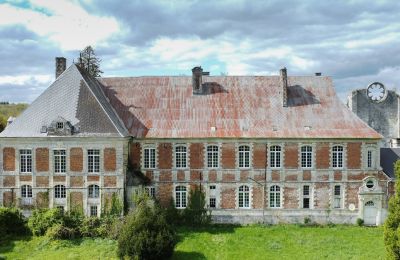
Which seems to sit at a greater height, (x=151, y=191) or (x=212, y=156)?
(x=212, y=156)

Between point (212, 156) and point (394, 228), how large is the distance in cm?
1363

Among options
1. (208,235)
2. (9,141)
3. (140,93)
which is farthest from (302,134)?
(9,141)

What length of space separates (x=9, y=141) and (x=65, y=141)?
12.9ft

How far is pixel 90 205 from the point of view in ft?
109

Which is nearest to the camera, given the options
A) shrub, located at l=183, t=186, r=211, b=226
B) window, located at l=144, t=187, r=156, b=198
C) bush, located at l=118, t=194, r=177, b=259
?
bush, located at l=118, t=194, r=177, b=259

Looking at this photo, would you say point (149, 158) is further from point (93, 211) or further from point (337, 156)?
point (337, 156)

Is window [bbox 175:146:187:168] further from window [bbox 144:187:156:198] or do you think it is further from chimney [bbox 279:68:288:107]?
chimney [bbox 279:68:288:107]

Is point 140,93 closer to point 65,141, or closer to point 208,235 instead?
point 65,141

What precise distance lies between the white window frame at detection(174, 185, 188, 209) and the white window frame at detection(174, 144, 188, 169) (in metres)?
1.50

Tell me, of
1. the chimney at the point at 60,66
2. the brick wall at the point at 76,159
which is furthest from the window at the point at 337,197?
the chimney at the point at 60,66

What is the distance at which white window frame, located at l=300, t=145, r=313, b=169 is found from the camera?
3525 centimetres

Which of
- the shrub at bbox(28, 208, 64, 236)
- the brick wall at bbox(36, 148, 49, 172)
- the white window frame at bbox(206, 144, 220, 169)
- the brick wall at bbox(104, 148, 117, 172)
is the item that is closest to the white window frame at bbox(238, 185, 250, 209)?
the white window frame at bbox(206, 144, 220, 169)

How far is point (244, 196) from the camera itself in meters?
35.2

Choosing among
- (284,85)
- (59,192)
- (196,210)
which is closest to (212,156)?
(196,210)
